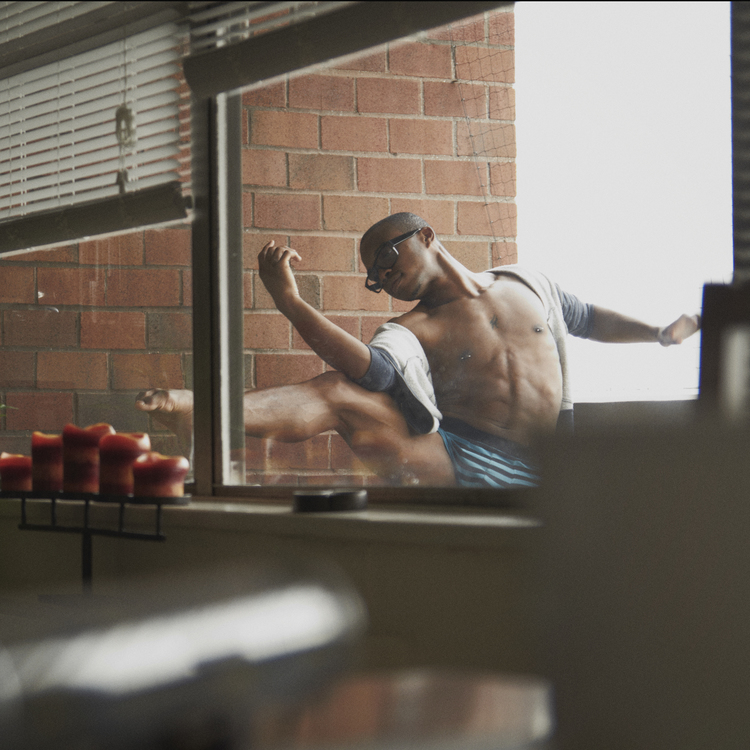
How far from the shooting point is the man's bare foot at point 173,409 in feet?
6.51

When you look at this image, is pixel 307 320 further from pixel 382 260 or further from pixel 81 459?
pixel 81 459

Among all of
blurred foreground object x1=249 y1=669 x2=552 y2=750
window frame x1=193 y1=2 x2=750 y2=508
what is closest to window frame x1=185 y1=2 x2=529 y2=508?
window frame x1=193 y1=2 x2=750 y2=508

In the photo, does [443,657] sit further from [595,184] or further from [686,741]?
[686,741]

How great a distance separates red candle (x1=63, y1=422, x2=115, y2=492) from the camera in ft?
6.10

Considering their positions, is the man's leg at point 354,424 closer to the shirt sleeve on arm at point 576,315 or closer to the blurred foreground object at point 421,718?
the shirt sleeve on arm at point 576,315

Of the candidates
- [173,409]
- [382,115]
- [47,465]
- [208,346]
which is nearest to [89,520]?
[47,465]

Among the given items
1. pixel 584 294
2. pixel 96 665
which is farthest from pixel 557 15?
pixel 96 665

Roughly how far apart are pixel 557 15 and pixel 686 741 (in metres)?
1.43

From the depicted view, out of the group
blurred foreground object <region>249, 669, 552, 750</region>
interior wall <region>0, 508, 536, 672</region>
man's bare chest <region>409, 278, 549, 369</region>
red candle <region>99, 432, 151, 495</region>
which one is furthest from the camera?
red candle <region>99, 432, 151, 495</region>

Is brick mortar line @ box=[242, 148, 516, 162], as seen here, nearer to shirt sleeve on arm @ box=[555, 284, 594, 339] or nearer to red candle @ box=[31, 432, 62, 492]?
shirt sleeve on arm @ box=[555, 284, 594, 339]

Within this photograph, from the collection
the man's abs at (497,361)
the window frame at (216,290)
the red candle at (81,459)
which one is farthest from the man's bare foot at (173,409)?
the man's abs at (497,361)

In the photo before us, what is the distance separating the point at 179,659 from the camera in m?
0.36

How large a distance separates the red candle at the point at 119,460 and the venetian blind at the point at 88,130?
0.55 m

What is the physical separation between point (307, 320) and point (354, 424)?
0.25 m
